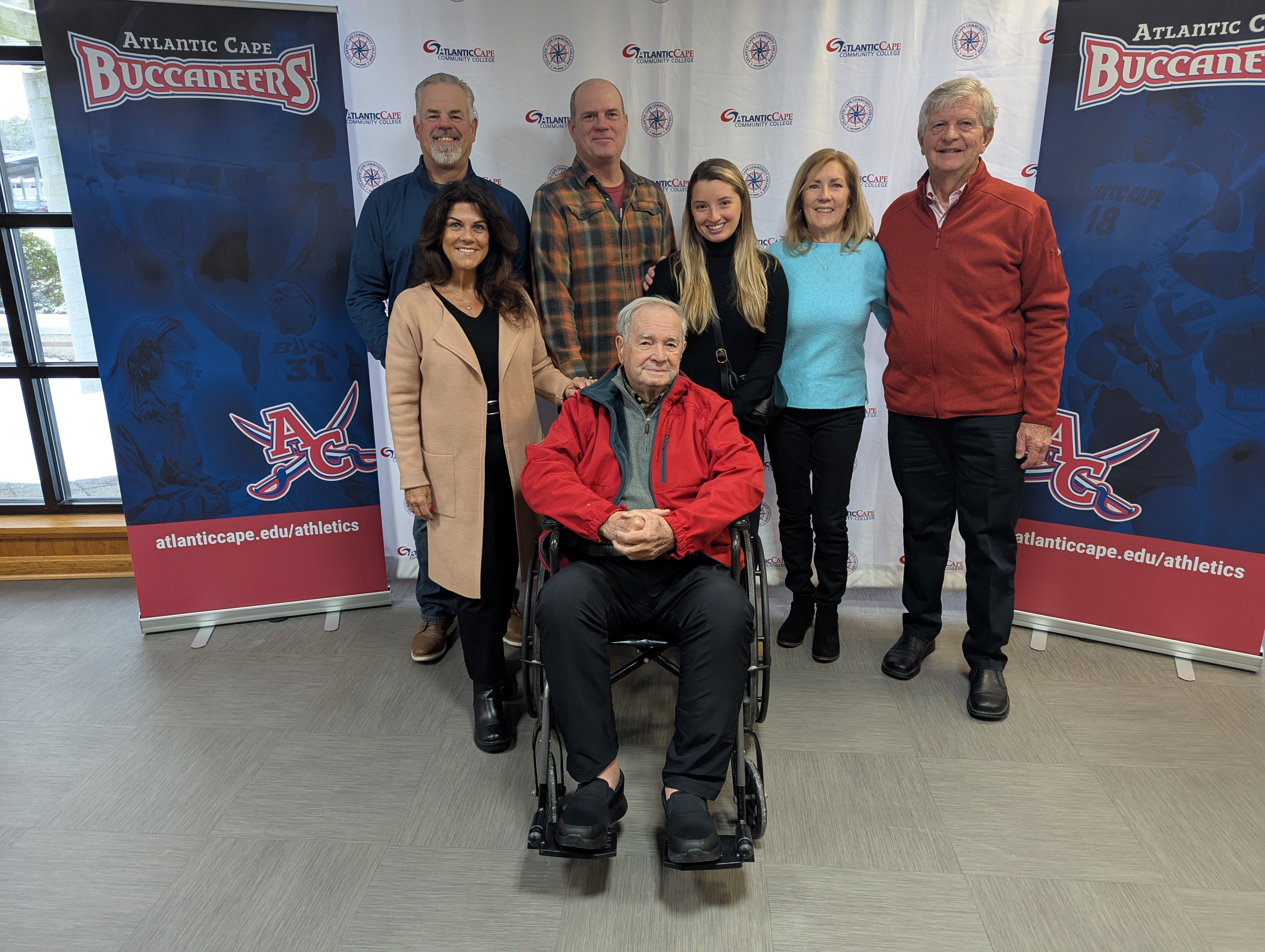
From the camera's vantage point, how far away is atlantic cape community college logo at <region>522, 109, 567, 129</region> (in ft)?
10.5

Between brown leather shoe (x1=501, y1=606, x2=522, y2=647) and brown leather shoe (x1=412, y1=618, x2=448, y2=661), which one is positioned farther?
brown leather shoe (x1=501, y1=606, x2=522, y2=647)

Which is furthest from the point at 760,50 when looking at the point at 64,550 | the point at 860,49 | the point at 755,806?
the point at 64,550

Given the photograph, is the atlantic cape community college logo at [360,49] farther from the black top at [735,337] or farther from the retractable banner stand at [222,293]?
the black top at [735,337]

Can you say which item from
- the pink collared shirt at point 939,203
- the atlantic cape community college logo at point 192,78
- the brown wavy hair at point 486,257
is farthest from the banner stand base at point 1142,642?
the atlantic cape community college logo at point 192,78

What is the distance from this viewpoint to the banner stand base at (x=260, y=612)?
10.4ft

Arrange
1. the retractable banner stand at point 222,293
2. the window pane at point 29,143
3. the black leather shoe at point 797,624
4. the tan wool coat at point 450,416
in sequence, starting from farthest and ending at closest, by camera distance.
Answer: the window pane at point 29,143
the black leather shoe at point 797,624
the retractable banner stand at point 222,293
the tan wool coat at point 450,416

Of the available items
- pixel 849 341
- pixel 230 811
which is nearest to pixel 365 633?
pixel 230 811

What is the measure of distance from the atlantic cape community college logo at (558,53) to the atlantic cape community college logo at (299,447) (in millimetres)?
1542

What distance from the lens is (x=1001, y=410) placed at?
2.45 metres

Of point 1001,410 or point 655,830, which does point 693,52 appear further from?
point 655,830

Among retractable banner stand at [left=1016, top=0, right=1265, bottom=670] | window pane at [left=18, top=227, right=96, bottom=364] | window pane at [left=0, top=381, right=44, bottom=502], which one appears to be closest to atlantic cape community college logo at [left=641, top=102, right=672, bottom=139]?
retractable banner stand at [left=1016, top=0, right=1265, bottom=670]

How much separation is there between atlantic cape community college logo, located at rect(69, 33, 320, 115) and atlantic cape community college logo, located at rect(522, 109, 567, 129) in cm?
82

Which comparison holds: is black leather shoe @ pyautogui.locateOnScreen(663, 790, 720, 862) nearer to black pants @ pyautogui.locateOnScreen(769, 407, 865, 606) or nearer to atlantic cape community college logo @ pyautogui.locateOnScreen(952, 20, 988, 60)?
black pants @ pyautogui.locateOnScreen(769, 407, 865, 606)

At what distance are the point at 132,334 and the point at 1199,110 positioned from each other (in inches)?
153
